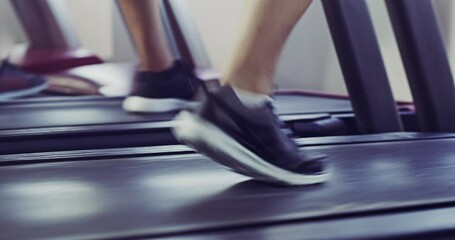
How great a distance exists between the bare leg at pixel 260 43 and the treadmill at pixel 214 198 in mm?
193

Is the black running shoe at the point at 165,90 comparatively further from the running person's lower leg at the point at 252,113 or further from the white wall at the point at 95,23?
the white wall at the point at 95,23

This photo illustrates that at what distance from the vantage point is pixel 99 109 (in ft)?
7.38

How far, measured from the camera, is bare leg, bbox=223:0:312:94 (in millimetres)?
1104

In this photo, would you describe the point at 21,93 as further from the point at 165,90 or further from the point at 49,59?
the point at 165,90

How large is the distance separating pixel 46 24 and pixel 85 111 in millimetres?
1141

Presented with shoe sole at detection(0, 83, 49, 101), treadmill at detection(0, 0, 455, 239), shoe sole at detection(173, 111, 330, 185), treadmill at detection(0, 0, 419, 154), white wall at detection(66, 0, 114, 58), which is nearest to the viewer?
treadmill at detection(0, 0, 455, 239)

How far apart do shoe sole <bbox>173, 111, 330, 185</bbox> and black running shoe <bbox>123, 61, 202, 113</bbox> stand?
903 mm

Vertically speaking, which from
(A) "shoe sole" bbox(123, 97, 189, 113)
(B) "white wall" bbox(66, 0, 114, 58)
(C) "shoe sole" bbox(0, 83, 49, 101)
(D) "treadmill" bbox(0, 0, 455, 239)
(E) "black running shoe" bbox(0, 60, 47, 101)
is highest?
(B) "white wall" bbox(66, 0, 114, 58)

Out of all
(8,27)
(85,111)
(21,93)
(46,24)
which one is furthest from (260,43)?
(8,27)

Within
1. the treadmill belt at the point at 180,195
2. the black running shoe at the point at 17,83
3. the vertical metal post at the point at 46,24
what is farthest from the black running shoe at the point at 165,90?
the vertical metal post at the point at 46,24

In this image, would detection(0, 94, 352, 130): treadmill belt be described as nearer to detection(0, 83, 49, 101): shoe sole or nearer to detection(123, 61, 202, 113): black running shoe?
detection(123, 61, 202, 113): black running shoe

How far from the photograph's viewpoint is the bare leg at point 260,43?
3.62 ft

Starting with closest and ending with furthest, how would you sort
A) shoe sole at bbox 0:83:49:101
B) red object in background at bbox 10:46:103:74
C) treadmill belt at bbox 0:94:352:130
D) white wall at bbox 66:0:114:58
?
treadmill belt at bbox 0:94:352:130 < shoe sole at bbox 0:83:49:101 < red object in background at bbox 10:46:103:74 < white wall at bbox 66:0:114:58

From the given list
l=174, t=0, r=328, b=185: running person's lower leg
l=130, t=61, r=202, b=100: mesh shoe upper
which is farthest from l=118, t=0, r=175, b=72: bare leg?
l=174, t=0, r=328, b=185: running person's lower leg
